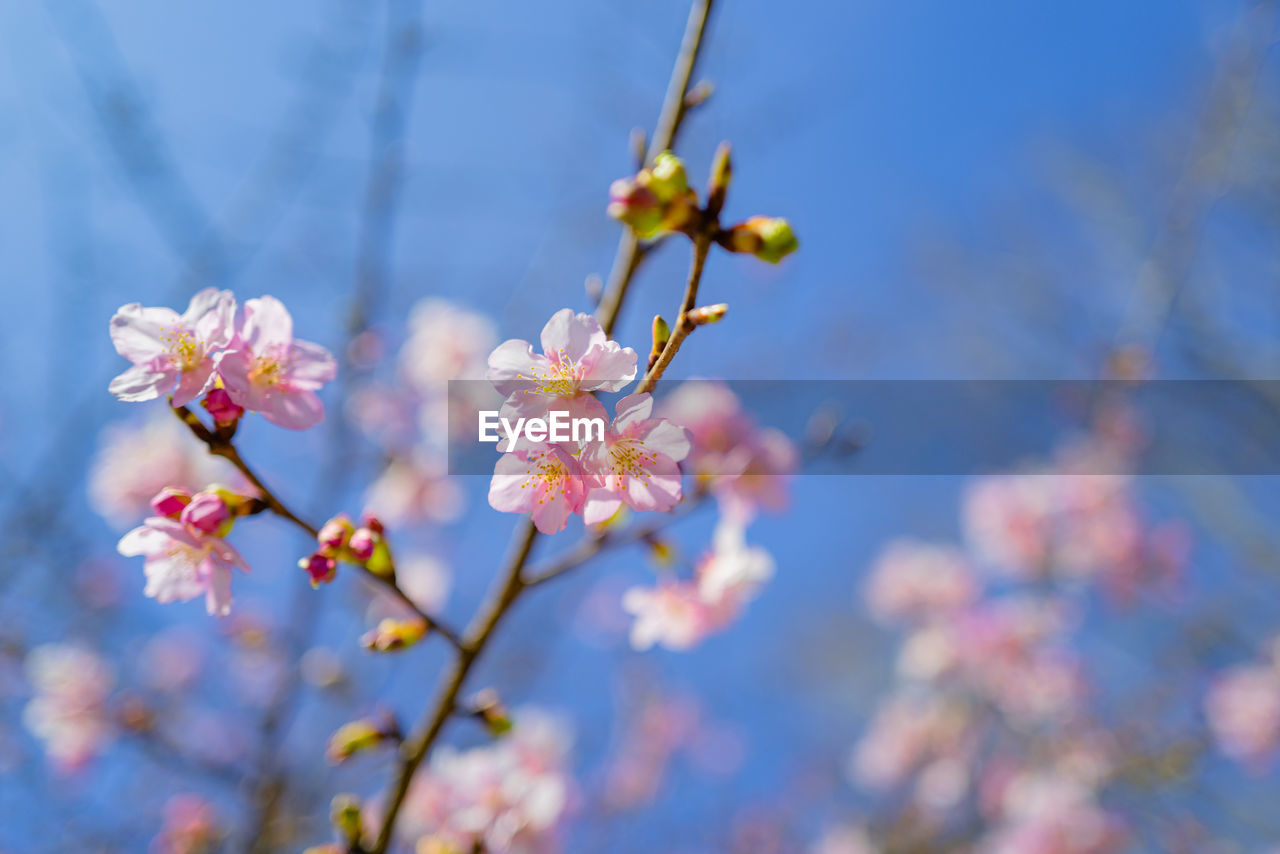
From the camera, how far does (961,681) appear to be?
4324 millimetres

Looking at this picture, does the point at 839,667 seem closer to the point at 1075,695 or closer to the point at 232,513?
the point at 1075,695

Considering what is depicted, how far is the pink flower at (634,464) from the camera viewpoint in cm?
90

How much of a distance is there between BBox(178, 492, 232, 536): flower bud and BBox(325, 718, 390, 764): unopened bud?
18.5 inches

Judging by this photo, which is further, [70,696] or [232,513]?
[70,696]

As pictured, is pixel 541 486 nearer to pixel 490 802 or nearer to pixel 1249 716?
pixel 490 802

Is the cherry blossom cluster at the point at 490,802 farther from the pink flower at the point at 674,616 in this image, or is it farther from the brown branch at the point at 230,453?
the brown branch at the point at 230,453

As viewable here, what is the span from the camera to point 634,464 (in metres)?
0.95

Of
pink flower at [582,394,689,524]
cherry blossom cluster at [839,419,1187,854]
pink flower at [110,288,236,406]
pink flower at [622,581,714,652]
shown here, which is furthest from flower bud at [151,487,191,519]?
cherry blossom cluster at [839,419,1187,854]

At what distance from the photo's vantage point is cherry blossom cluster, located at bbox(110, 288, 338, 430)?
0.99 metres

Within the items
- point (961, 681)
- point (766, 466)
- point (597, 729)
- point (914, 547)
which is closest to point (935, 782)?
point (961, 681)

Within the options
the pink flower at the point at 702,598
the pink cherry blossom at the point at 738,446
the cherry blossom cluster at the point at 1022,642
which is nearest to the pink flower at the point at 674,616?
the pink flower at the point at 702,598

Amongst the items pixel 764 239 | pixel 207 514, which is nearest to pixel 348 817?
pixel 207 514

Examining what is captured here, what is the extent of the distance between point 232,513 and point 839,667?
34.6 ft

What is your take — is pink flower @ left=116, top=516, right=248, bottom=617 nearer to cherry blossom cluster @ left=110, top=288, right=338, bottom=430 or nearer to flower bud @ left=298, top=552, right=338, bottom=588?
flower bud @ left=298, top=552, right=338, bottom=588
